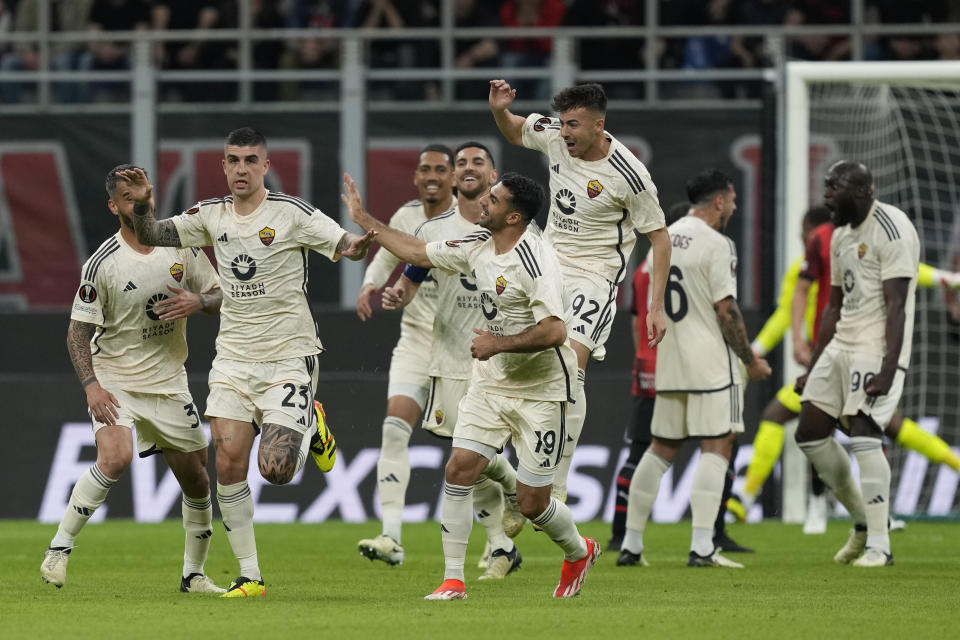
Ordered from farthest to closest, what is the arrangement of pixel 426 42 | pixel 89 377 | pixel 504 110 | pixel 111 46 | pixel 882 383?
pixel 111 46 < pixel 426 42 < pixel 882 383 < pixel 504 110 < pixel 89 377

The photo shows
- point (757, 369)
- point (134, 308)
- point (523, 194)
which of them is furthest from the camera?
point (757, 369)

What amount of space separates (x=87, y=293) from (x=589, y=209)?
106 inches

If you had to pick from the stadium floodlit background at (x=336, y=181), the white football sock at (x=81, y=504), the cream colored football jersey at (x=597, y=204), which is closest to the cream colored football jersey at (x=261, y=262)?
the white football sock at (x=81, y=504)

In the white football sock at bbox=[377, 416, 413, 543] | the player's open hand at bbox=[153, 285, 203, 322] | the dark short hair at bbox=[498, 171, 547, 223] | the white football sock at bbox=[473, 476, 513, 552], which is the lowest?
the white football sock at bbox=[473, 476, 513, 552]

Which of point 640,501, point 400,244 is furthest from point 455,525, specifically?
point 640,501

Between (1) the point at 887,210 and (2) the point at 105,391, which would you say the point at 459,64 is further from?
(2) the point at 105,391

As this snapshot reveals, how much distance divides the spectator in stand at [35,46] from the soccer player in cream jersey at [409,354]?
6.03 meters

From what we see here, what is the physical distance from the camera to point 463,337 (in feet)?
32.1

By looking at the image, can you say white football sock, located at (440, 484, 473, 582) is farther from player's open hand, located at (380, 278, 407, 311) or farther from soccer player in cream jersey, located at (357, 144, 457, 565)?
soccer player in cream jersey, located at (357, 144, 457, 565)

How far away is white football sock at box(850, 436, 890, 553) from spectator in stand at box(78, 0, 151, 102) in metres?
7.73

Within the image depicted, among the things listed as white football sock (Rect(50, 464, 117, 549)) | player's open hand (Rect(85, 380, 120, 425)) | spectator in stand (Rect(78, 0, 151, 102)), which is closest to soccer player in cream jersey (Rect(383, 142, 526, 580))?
player's open hand (Rect(85, 380, 120, 425))

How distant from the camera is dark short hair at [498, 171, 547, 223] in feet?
24.5

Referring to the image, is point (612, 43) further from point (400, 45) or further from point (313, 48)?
point (313, 48)

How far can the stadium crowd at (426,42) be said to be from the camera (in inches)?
588
